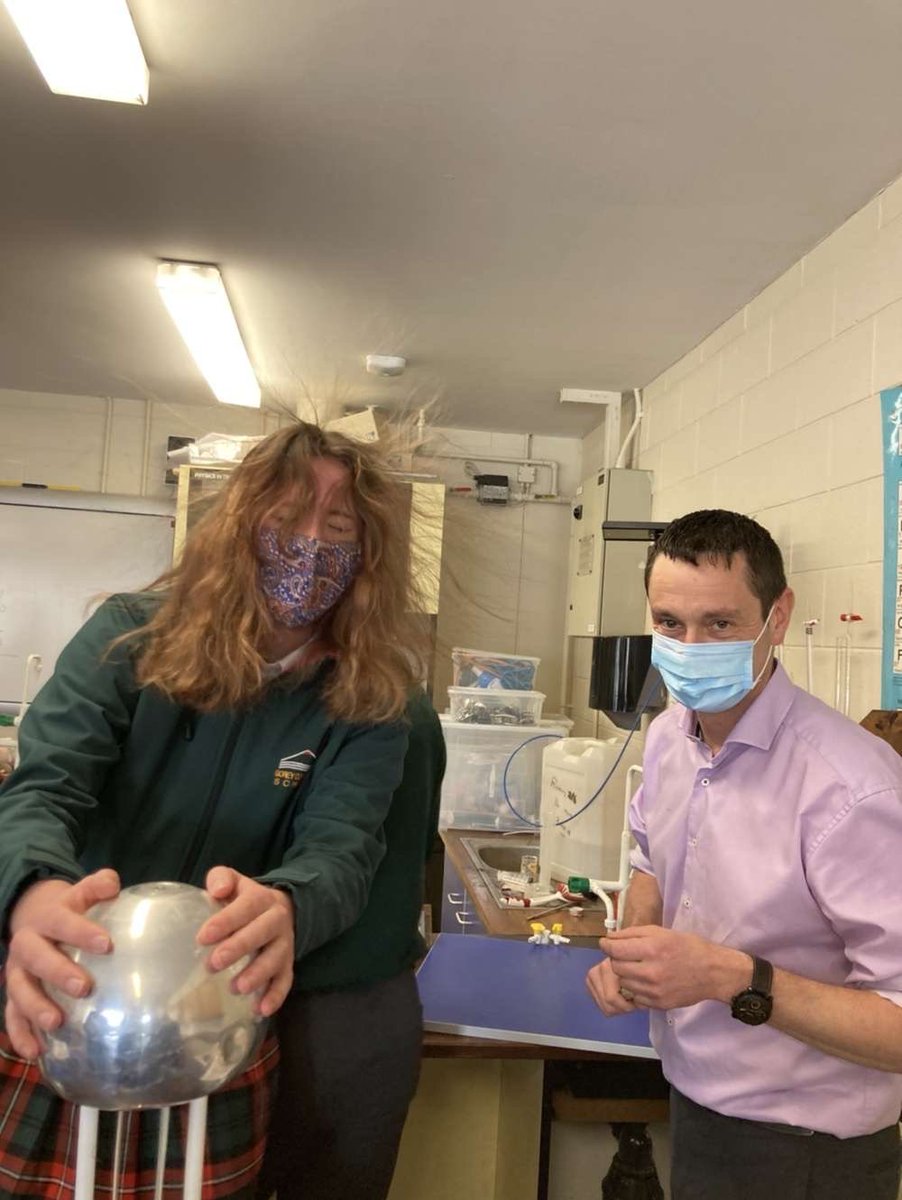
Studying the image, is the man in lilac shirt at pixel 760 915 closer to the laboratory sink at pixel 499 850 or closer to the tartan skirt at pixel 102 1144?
the tartan skirt at pixel 102 1144

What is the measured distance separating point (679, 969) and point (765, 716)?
38 centimetres

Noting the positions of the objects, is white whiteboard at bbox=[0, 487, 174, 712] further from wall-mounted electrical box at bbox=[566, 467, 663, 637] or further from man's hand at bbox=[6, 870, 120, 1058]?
man's hand at bbox=[6, 870, 120, 1058]

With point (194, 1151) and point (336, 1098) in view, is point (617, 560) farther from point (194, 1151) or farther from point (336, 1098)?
point (194, 1151)

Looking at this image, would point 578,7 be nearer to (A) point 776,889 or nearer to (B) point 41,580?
(A) point 776,889

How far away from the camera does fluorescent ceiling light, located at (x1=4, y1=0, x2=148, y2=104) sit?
1631mm

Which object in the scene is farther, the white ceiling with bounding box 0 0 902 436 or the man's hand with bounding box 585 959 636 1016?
the white ceiling with bounding box 0 0 902 436

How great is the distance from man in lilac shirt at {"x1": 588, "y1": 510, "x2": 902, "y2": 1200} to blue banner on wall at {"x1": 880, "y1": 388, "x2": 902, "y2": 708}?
2.40ft

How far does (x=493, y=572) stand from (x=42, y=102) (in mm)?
1616

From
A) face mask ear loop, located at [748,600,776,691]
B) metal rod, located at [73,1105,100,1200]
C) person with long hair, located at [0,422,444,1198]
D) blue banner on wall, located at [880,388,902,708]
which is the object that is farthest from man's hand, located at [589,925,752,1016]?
blue banner on wall, located at [880,388,902,708]

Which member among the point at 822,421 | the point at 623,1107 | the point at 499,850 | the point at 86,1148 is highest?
the point at 822,421

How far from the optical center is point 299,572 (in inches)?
41.7

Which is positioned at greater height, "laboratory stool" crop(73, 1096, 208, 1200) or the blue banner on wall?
the blue banner on wall

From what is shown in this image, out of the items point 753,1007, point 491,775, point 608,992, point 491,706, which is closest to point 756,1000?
point 753,1007

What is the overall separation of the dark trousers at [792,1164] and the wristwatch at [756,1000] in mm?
247
